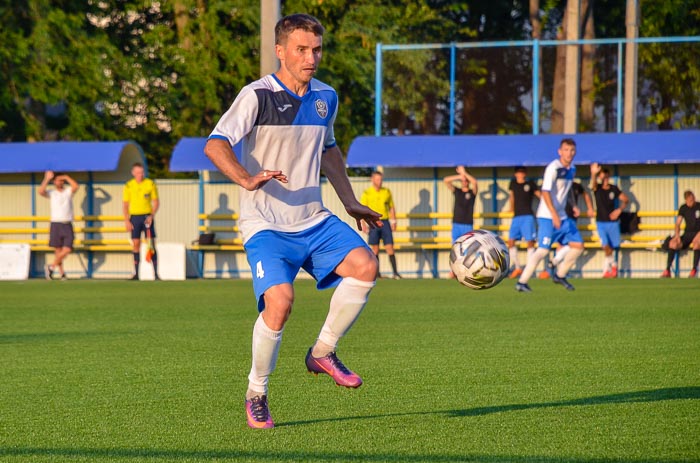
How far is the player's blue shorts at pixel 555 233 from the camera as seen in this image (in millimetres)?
17297

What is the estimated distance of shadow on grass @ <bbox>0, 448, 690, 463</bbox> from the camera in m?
5.40

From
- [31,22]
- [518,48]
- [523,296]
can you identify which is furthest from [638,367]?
[31,22]

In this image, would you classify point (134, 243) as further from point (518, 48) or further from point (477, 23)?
point (477, 23)

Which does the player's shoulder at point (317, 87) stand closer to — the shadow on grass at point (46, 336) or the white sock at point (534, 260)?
the shadow on grass at point (46, 336)

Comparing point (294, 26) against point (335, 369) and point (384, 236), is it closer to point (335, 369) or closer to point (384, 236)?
point (335, 369)

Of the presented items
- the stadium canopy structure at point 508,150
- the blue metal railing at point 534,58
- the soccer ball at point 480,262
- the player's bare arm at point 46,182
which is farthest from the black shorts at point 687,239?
the soccer ball at point 480,262

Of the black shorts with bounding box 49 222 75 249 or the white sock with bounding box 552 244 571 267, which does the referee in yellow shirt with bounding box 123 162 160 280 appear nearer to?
the black shorts with bounding box 49 222 75 249

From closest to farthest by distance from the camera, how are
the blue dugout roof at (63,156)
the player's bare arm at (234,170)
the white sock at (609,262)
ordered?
the player's bare arm at (234,170) < the white sock at (609,262) < the blue dugout roof at (63,156)

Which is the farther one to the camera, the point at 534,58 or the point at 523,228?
the point at 534,58

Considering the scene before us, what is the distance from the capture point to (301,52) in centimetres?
649

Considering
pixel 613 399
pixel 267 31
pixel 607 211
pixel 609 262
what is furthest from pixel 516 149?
pixel 613 399

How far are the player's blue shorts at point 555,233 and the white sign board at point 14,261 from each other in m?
12.1

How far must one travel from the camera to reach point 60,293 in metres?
19.4

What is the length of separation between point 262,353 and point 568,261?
1209 centimetres
